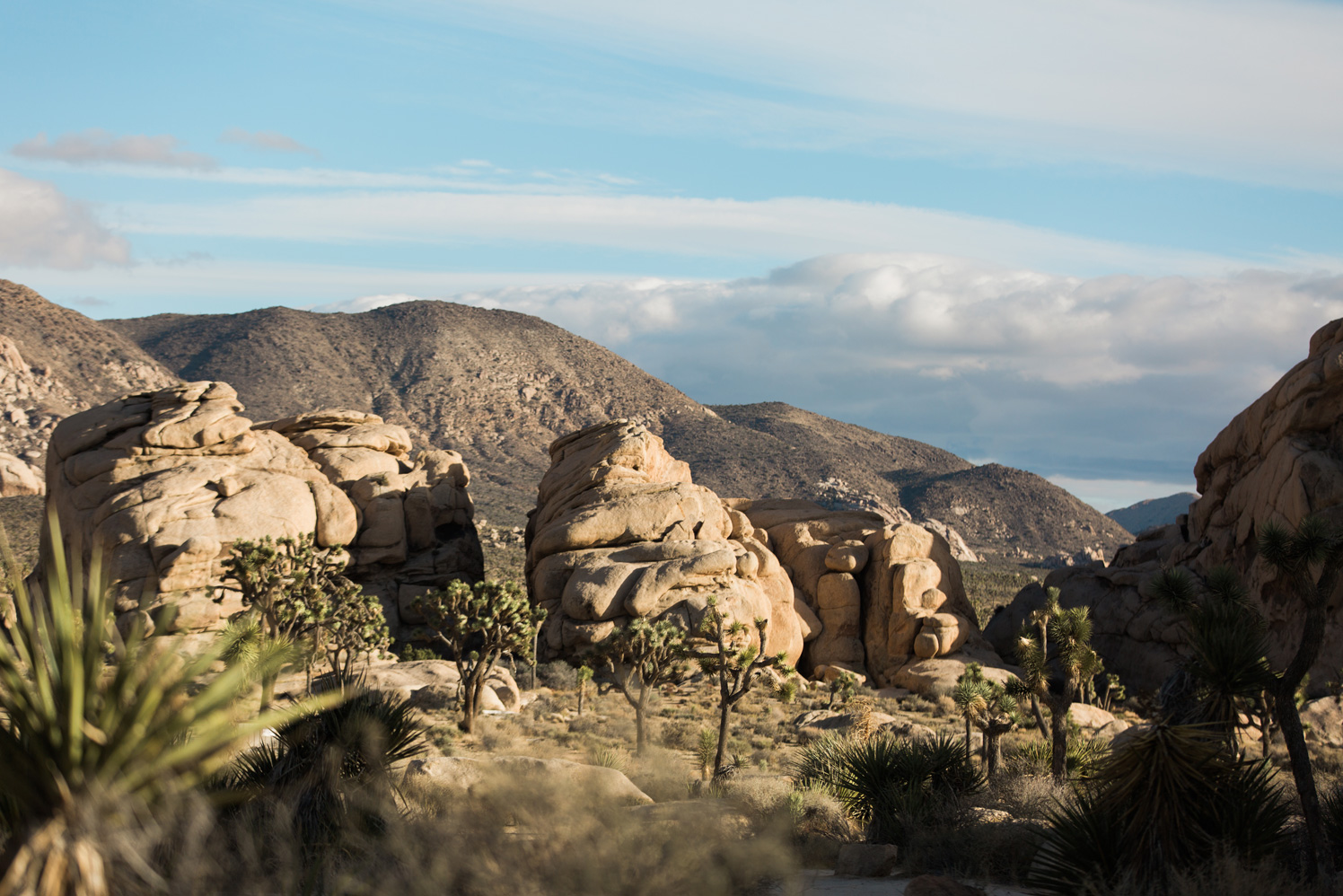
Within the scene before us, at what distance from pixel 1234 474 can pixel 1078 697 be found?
34.5 ft

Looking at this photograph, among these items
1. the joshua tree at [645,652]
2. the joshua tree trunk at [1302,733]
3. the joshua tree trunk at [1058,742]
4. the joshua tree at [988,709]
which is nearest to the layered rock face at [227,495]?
the joshua tree at [645,652]

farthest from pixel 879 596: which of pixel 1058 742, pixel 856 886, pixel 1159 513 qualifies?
pixel 1159 513

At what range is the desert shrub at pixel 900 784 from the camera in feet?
42.4

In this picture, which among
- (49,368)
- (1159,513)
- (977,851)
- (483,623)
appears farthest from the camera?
(1159,513)

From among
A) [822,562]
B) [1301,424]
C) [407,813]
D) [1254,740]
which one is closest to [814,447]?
[822,562]

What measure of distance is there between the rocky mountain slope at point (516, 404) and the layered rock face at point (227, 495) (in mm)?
36097

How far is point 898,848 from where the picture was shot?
1238 centimetres

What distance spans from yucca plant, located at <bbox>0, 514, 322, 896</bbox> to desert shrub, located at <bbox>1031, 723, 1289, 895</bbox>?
25.8 ft

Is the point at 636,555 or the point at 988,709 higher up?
the point at 636,555

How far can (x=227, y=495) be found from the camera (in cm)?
3784

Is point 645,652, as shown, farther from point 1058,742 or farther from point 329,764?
point 329,764

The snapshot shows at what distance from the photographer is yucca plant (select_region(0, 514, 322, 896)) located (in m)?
4.99

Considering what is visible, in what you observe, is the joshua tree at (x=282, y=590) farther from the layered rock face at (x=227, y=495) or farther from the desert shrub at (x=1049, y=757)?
the desert shrub at (x=1049, y=757)

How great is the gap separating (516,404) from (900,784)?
323 feet
